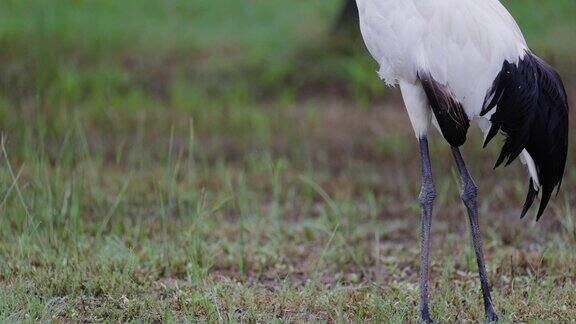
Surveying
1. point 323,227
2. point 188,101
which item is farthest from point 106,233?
point 188,101

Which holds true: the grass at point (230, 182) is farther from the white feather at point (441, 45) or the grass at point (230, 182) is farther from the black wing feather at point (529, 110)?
the white feather at point (441, 45)

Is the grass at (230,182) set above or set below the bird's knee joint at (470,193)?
below

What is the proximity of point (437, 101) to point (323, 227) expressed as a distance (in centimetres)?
230

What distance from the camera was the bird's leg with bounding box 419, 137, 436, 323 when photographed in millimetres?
5188

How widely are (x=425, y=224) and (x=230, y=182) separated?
316cm

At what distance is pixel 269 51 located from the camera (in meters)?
11.9

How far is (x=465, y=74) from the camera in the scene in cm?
516

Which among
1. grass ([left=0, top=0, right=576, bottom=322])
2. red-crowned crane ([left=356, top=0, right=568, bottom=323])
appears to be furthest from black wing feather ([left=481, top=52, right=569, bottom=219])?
grass ([left=0, top=0, right=576, bottom=322])

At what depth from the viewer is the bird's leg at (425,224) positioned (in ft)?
17.0

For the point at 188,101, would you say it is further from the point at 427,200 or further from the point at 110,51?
the point at 427,200

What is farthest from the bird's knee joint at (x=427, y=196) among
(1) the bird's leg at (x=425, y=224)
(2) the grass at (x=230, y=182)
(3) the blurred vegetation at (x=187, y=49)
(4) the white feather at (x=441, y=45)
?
(3) the blurred vegetation at (x=187, y=49)

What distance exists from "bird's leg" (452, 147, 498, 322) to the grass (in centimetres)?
16

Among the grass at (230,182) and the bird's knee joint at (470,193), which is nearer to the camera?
the bird's knee joint at (470,193)

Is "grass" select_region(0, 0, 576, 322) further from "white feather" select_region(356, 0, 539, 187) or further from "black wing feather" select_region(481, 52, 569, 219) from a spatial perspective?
"white feather" select_region(356, 0, 539, 187)
